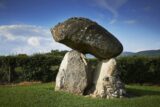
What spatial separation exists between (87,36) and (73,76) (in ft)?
7.40

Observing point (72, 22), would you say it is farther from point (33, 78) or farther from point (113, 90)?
point (33, 78)

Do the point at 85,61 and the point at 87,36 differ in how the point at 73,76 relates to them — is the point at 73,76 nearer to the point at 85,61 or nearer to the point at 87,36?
the point at 85,61

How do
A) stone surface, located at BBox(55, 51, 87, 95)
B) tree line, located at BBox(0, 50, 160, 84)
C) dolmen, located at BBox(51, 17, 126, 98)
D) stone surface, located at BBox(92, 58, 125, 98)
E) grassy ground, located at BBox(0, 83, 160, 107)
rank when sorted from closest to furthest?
grassy ground, located at BBox(0, 83, 160, 107) < stone surface, located at BBox(92, 58, 125, 98) < dolmen, located at BBox(51, 17, 126, 98) < stone surface, located at BBox(55, 51, 87, 95) < tree line, located at BBox(0, 50, 160, 84)

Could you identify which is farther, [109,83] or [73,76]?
[73,76]

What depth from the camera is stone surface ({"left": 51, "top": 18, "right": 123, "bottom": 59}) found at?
17.0 meters

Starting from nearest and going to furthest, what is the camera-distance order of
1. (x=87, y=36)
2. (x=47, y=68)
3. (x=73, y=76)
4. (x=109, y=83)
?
(x=109, y=83), (x=87, y=36), (x=73, y=76), (x=47, y=68)

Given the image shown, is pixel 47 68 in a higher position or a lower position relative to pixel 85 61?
higher

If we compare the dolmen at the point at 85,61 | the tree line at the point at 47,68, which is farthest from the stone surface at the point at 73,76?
the tree line at the point at 47,68

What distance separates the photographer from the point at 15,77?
2723cm

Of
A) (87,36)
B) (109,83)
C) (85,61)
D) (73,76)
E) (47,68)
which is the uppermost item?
(87,36)

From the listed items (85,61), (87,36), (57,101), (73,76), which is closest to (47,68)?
(85,61)

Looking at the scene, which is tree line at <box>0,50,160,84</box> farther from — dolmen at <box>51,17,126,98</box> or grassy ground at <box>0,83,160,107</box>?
grassy ground at <box>0,83,160,107</box>

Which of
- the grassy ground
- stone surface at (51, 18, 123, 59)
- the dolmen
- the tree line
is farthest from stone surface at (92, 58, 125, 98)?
the tree line

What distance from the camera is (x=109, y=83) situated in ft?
55.1
